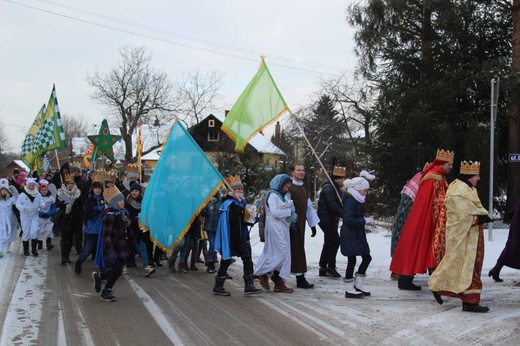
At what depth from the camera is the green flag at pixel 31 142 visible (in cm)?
1633

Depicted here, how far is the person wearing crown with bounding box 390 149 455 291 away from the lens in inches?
298

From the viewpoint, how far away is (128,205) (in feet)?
33.7

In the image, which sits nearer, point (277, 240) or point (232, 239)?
point (232, 239)

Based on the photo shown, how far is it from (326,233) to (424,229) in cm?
252

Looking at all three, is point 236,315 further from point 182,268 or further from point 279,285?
point 182,268

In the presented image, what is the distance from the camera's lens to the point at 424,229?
7.68 metres

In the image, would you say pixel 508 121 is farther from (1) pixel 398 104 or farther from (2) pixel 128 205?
(2) pixel 128 205

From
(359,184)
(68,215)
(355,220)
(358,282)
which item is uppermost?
(359,184)

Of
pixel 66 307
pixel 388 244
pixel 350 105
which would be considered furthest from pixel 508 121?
pixel 350 105

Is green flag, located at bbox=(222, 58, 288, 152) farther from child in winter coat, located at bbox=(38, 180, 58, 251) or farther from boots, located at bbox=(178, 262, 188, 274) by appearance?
child in winter coat, located at bbox=(38, 180, 58, 251)

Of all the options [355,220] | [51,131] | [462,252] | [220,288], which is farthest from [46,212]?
[462,252]

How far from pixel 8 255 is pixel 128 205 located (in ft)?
11.3

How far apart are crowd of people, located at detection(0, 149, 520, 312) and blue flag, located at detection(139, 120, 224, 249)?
1.21 feet

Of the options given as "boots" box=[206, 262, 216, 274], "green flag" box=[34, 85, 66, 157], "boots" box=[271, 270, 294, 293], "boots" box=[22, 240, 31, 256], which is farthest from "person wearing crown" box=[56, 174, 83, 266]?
"boots" box=[271, 270, 294, 293]
